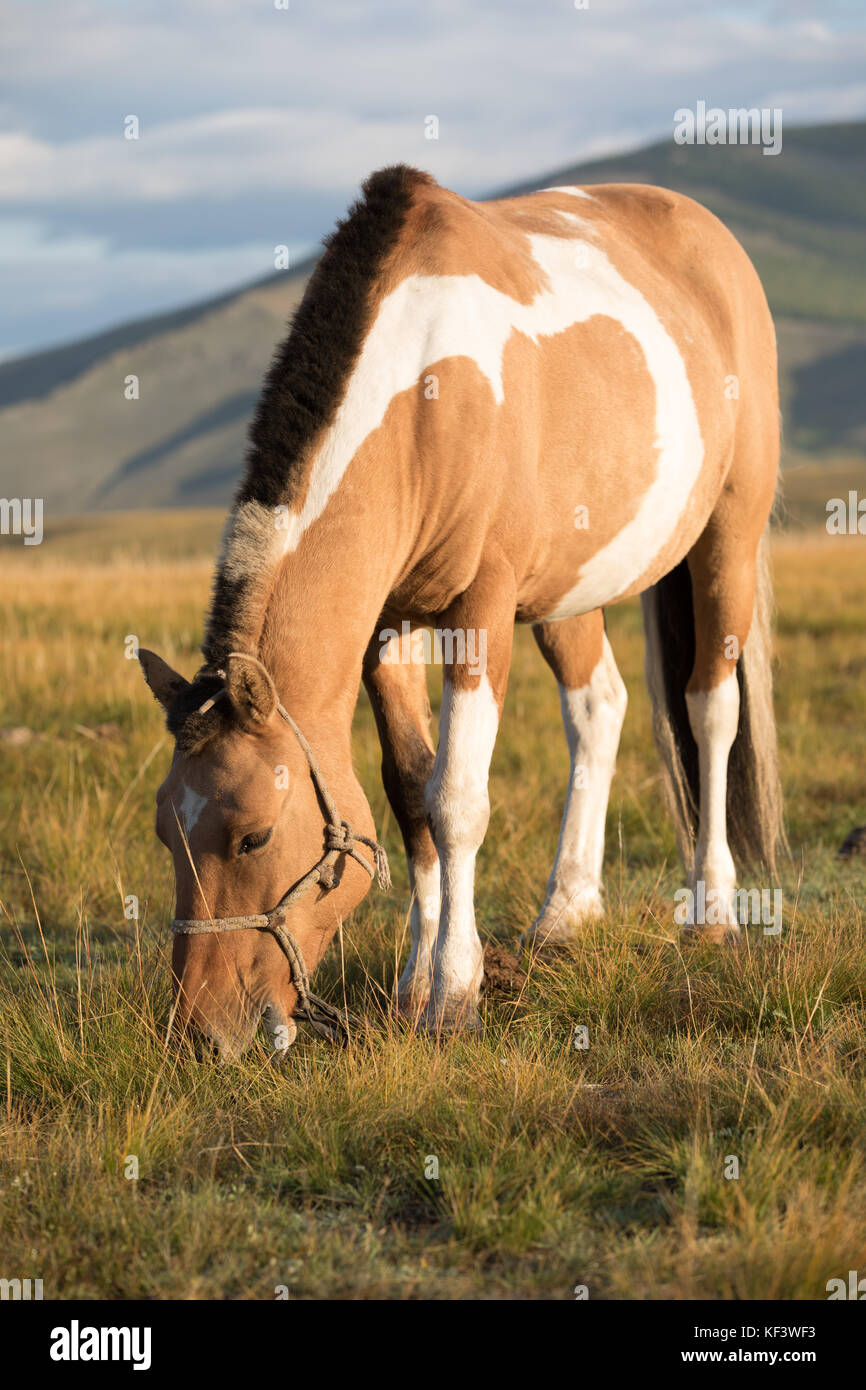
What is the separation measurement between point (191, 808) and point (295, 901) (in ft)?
1.27

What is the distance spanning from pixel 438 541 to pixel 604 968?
148cm

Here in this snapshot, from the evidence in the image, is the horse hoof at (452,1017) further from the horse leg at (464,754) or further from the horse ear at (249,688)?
the horse ear at (249,688)

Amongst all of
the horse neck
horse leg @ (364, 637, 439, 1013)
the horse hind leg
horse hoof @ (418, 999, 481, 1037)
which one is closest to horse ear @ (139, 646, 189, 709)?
the horse neck

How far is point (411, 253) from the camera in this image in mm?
3861

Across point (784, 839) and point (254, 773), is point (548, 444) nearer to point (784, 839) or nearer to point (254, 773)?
point (254, 773)

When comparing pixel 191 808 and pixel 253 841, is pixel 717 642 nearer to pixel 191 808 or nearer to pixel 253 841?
pixel 253 841

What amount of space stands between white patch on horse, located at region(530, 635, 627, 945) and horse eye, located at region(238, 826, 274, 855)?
1897mm

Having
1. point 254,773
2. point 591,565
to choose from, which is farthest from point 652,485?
point 254,773

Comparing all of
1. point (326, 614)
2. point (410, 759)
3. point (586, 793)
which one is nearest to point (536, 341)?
point (326, 614)

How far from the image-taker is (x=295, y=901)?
340 cm

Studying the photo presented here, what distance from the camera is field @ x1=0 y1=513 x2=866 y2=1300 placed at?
2543 mm

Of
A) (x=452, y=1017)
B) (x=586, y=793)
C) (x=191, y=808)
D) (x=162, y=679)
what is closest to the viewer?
(x=191, y=808)

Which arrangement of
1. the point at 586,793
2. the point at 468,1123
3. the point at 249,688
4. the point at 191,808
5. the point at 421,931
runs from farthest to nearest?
the point at 586,793, the point at 421,931, the point at 191,808, the point at 249,688, the point at 468,1123
